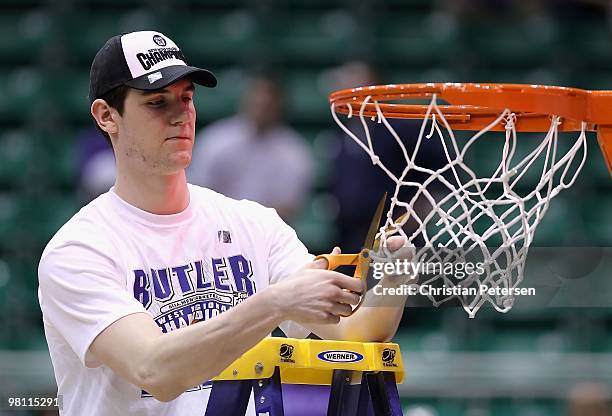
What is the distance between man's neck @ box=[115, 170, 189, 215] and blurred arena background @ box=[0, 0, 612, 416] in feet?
11.5

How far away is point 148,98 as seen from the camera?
10.5 ft

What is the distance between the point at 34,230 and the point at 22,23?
169cm

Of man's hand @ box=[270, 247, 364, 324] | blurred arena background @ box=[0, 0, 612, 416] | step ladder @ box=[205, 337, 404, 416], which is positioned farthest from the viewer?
blurred arena background @ box=[0, 0, 612, 416]

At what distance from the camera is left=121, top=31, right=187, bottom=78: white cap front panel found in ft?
10.4

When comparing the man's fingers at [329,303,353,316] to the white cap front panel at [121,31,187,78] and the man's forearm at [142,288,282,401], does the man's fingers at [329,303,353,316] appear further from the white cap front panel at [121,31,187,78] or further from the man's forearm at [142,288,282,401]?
the white cap front panel at [121,31,187,78]

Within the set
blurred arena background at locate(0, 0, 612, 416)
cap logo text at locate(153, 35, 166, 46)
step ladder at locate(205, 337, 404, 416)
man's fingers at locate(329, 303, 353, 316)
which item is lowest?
step ladder at locate(205, 337, 404, 416)

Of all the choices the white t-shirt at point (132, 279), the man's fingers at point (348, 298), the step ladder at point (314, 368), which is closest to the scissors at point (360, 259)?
the man's fingers at point (348, 298)

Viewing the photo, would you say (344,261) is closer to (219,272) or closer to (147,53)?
(219,272)

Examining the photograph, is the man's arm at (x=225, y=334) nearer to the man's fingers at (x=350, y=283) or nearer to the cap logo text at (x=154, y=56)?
the man's fingers at (x=350, y=283)

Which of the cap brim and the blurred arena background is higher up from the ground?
the blurred arena background

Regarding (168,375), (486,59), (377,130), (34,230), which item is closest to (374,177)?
(377,130)

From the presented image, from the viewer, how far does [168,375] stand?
110 inches

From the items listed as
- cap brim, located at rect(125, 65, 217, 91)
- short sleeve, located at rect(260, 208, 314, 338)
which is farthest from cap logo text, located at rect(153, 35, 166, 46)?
short sleeve, located at rect(260, 208, 314, 338)

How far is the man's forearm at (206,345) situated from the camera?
275 centimetres
